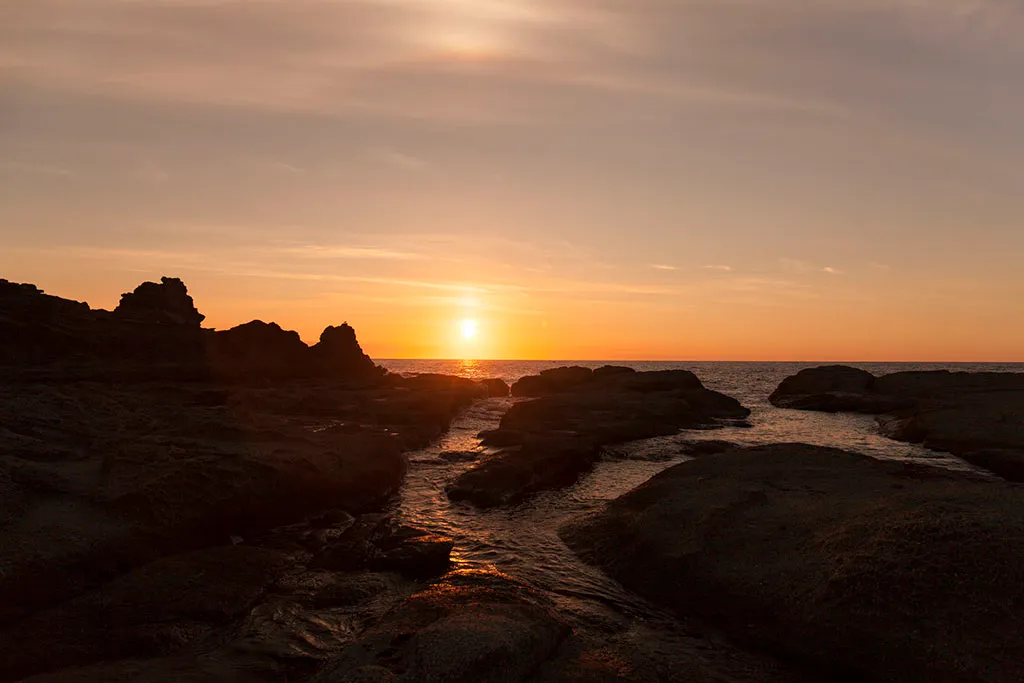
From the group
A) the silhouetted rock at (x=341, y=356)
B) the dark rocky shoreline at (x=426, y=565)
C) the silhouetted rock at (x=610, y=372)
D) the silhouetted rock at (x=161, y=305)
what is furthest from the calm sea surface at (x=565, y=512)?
the silhouetted rock at (x=161, y=305)

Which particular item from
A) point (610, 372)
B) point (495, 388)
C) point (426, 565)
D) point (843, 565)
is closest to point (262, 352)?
point (495, 388)

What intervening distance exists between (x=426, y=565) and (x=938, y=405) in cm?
4743

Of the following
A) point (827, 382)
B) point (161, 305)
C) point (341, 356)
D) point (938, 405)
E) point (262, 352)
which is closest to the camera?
point (938, 405)

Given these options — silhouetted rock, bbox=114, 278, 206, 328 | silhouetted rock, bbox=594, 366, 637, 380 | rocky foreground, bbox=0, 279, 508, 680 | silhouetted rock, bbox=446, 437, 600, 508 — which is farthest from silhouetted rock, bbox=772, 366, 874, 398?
silhouetted rock, bbox=114, 278, 206, 328

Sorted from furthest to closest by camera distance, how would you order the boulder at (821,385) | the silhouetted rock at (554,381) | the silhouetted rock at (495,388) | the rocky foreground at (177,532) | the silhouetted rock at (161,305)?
the silhouetted rock at (495,388)
the silhouetted rock at (554,381)
the boulder at (821,385)
the silhouetted rock at (161,305)
the rocky foreground at (177,532)

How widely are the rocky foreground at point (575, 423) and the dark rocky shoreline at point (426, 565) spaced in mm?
280

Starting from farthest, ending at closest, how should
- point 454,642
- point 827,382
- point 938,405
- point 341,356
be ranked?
point 827,382, point 341,356, point 938,405, point 454,642

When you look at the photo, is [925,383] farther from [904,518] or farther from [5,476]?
[5,476]

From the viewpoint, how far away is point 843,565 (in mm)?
12336

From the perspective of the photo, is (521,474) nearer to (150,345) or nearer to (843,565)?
(843,565)

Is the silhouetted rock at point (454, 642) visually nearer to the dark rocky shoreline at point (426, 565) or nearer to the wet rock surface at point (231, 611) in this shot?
the dark rocky shoreline at point (426, 565)

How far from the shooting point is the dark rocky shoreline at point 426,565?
34.3ft

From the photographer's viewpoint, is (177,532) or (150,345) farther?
(150,345)

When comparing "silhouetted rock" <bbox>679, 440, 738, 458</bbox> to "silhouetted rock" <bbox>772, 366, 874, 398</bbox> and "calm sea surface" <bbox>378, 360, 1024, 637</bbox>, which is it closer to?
"calm sea surface" <bbox>378, 360, 1024, 637</bbox>
